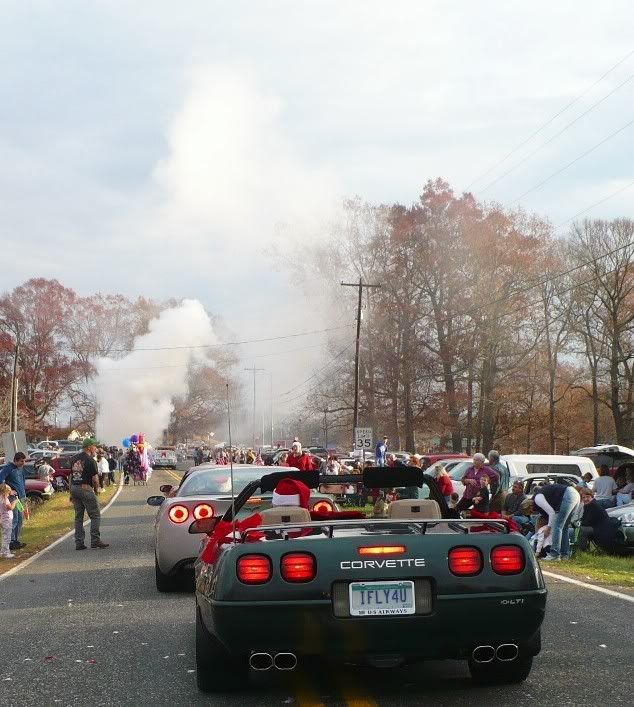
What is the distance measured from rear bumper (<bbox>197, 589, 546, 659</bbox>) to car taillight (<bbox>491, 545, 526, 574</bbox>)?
144 mm

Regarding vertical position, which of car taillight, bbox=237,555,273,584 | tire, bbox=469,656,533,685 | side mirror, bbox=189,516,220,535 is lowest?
tire, bbox=469,656,533,685

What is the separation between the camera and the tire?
615cm

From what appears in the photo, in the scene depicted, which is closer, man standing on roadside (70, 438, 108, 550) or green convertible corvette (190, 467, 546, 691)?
green convertible corvette (190, 467, 546, 691)

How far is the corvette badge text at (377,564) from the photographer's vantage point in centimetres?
546

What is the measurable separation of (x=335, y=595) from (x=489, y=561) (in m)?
0.80

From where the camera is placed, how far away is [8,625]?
354 inches

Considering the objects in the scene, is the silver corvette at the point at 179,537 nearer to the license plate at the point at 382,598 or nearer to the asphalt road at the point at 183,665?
the asphalt road at the point at 183,665

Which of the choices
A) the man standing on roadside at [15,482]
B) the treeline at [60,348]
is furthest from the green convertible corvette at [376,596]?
the treeline at [60,348]

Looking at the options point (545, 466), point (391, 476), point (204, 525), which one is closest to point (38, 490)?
point (545, 466)

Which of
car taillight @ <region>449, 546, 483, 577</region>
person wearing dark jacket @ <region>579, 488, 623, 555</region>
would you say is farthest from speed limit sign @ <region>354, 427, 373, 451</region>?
car taillight @ <region>449, 546, 483, 577</region>

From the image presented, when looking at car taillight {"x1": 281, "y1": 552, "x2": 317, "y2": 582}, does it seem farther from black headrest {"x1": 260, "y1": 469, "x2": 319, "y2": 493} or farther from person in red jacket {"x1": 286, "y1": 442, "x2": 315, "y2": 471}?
person in red jacket {"x1": 286, "y1": 442, "x2": 315, "y2": 471}

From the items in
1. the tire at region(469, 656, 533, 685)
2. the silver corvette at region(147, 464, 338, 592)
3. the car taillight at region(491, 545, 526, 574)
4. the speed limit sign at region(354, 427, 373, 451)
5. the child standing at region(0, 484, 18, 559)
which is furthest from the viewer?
the speed limit sign at region(354, 427, 373, 451)

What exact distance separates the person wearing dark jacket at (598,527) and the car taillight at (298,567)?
1145cm

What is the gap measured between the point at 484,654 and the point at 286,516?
1392 millimetres
